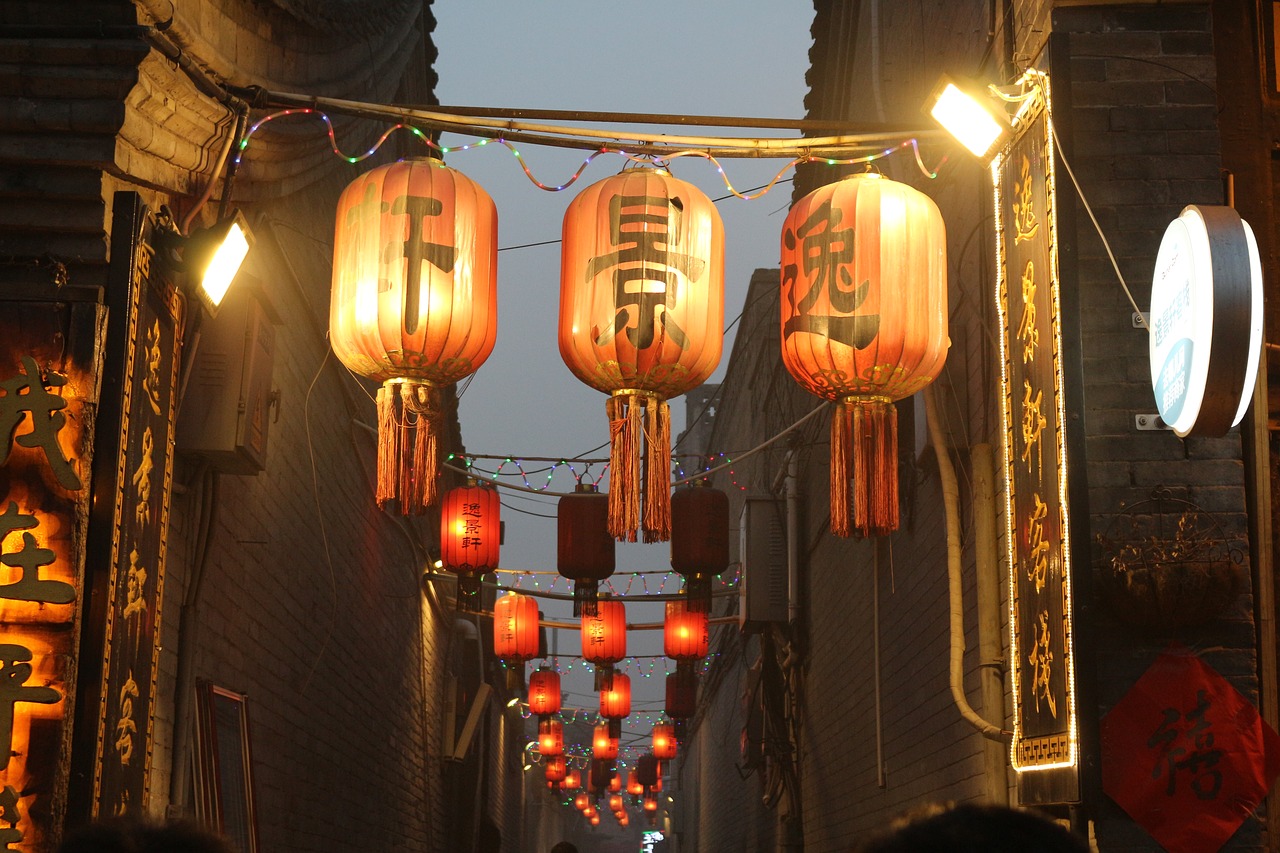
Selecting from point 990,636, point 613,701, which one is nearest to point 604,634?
point 613,701

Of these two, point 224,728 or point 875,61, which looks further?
point 875,61

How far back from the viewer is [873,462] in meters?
6.57

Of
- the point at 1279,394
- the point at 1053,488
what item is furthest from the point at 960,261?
the point at 1053,488

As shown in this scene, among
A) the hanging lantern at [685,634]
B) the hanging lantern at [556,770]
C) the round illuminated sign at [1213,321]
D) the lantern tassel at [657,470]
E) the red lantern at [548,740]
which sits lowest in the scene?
the hanging lantern at [556,770]

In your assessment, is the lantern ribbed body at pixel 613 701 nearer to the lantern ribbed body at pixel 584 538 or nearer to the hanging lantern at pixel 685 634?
the hanging lantern at pixel 685 634

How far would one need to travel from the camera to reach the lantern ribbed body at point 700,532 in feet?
51.0

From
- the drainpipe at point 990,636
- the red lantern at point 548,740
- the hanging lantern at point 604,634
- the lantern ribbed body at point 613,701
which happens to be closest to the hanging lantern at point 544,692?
the lantern ribbed body at point 613,701

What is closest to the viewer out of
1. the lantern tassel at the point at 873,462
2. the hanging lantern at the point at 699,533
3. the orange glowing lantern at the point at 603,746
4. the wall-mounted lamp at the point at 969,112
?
the wall-mounted lamp at the point at 969,112

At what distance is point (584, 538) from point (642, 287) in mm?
9221

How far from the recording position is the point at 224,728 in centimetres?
768

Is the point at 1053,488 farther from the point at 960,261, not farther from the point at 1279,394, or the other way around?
the point at 960,261

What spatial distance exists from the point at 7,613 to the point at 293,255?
4.25 metres

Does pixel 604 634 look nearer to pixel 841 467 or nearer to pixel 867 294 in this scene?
pixel 841 467

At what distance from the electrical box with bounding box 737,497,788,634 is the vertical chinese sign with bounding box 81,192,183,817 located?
10.3 m
